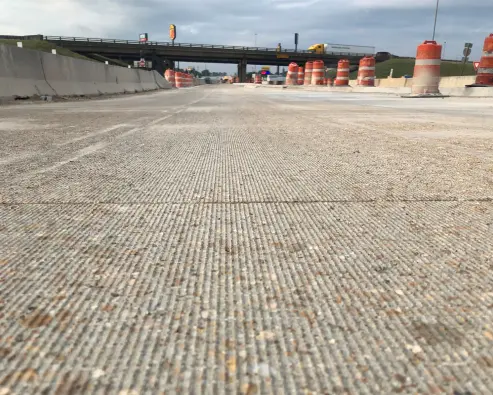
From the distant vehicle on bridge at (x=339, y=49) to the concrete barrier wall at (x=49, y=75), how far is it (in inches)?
3672

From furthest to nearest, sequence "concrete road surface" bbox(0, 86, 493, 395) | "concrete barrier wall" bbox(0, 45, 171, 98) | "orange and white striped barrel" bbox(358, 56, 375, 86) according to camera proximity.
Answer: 1. "orange and white striped barrel" bbox(358, 56, 375, 86)
2. "concrete barrier wall" bbox(0, 45, 171, 98)
3. "concrete road surface" bbox(0, 86, 493, 395)

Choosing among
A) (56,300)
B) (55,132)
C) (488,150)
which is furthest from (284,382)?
(55,132)

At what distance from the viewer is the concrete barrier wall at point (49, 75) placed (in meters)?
13.4

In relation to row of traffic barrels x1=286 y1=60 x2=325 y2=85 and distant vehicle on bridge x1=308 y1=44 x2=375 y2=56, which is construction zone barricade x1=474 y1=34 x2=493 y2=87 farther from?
distant vehicle on bridge x1=308 y1=44 x2=375 y2=56

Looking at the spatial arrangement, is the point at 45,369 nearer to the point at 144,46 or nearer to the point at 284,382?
the point at 284,382

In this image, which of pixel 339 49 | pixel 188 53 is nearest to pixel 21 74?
pixel 188 53

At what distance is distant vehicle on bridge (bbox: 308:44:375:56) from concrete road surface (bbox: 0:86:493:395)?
11162 centimetres

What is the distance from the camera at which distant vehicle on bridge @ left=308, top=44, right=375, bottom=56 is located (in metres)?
106

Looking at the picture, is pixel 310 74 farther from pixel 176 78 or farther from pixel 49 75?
pixel 49 75

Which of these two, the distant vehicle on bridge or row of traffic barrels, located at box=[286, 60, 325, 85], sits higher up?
the distant vehicle on bridge

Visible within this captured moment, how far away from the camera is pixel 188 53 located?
3738 inches

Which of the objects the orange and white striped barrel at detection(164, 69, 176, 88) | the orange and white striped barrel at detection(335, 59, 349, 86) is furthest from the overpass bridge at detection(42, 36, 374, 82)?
the orange and white striped barrel at detection(335, 59, 349, 86)

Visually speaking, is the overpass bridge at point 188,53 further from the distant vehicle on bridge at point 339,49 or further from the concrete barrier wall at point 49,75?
the concrete barrier wall at point 49,75

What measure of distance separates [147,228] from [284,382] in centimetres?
145
